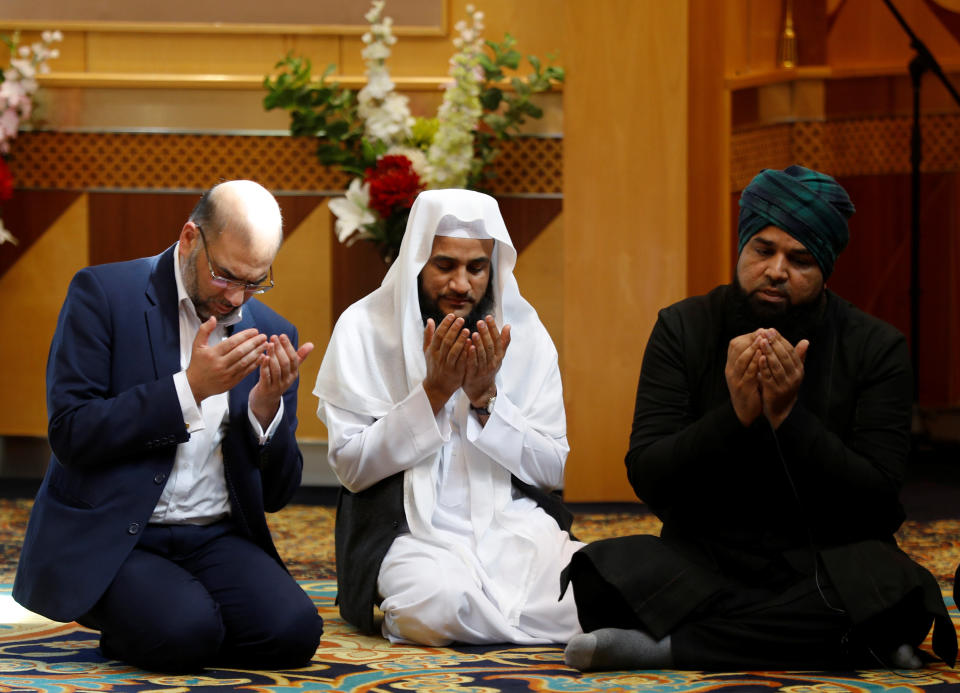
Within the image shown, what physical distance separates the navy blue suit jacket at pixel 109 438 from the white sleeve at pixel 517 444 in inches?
22.2

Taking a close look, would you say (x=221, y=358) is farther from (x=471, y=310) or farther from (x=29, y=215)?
(x=29, y=215)

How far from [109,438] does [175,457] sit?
19 cm

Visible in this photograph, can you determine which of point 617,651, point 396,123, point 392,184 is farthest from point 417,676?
point 396,123

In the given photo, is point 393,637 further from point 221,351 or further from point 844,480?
point 844,480

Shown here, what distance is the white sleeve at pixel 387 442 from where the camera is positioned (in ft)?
11.5

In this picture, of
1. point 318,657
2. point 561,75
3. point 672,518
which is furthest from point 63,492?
point 561,75

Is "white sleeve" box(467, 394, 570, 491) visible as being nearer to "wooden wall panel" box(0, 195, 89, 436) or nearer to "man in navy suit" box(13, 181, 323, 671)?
"man in navy suit" box(13, 181, 323, 671)

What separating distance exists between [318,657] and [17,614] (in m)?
0.98

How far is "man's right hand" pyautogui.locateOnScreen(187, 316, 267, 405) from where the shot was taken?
2.97m

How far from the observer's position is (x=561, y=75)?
5.81m

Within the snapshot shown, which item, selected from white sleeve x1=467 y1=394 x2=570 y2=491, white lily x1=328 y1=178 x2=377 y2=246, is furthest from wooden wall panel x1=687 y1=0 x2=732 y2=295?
white sleeve x1=467 y1=394 x2=570 y2=491

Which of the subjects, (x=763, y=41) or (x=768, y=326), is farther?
(x=763, y=41)

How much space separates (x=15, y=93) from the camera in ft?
19.4

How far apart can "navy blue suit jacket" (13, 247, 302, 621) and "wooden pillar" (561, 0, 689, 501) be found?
9.11ft
